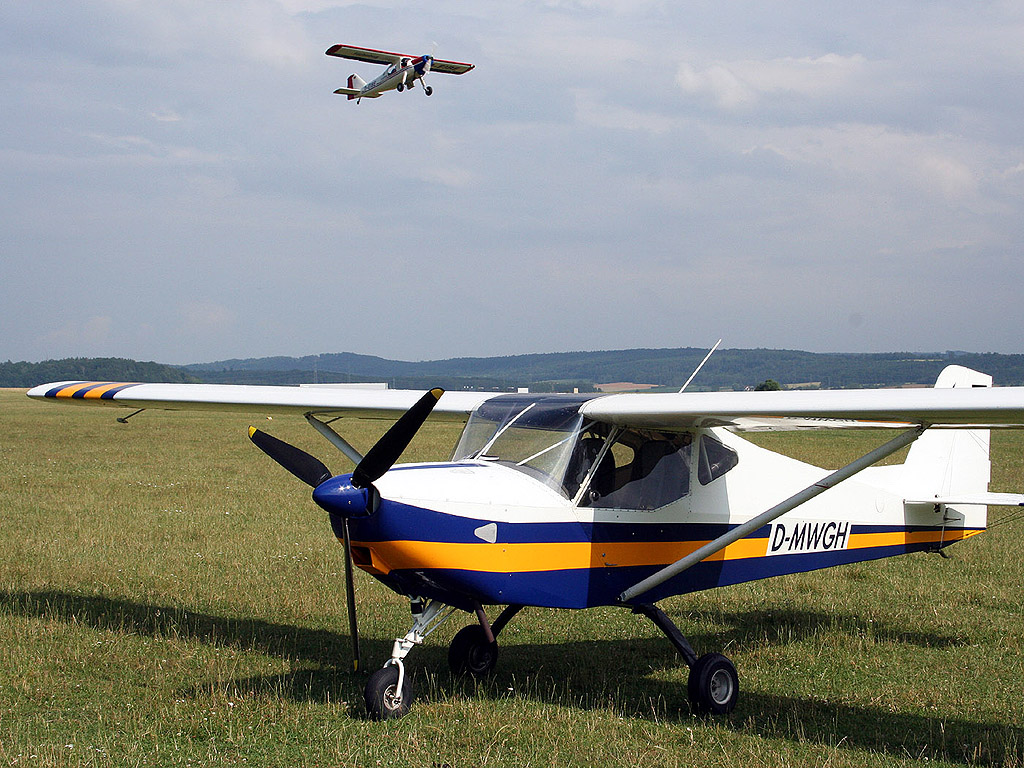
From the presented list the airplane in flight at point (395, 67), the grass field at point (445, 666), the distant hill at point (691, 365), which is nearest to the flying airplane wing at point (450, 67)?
the airplane in flight at point (395, 67)

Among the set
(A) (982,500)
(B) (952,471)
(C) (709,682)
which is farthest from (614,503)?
(B) (952,471)

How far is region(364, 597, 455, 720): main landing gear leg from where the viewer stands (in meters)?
6.53

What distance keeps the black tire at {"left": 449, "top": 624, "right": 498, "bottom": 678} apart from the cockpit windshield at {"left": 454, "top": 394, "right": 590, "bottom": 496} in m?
1.74


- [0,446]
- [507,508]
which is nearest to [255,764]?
[507,508]

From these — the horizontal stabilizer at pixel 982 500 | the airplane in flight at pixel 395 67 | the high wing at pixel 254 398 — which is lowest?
the horizontal stabilizer at pixel 982 500

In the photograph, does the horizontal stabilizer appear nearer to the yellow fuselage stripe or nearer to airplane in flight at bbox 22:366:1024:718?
airplane in flight at bbox 22:366:1024:718

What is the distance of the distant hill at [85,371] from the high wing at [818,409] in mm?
122997

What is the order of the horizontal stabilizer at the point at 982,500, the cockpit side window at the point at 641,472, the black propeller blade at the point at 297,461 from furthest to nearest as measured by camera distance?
the horizontal stabilizer at the point at 982,500 → the cockpit side window at the point at 641,472 → the black propeller blade at the point at 297,461

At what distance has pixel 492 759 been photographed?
5.91 meters

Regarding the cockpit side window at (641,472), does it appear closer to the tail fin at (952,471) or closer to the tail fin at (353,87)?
the tail fin at (952,471)

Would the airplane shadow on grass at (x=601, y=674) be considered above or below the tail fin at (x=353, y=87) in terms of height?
below

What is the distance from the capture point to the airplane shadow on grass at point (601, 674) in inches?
260

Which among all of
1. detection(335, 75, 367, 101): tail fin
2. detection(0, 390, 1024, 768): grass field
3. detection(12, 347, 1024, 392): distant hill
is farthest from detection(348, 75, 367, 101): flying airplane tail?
detection(12, 347, 1024, 392): distant hill

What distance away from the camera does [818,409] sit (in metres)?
6.54
